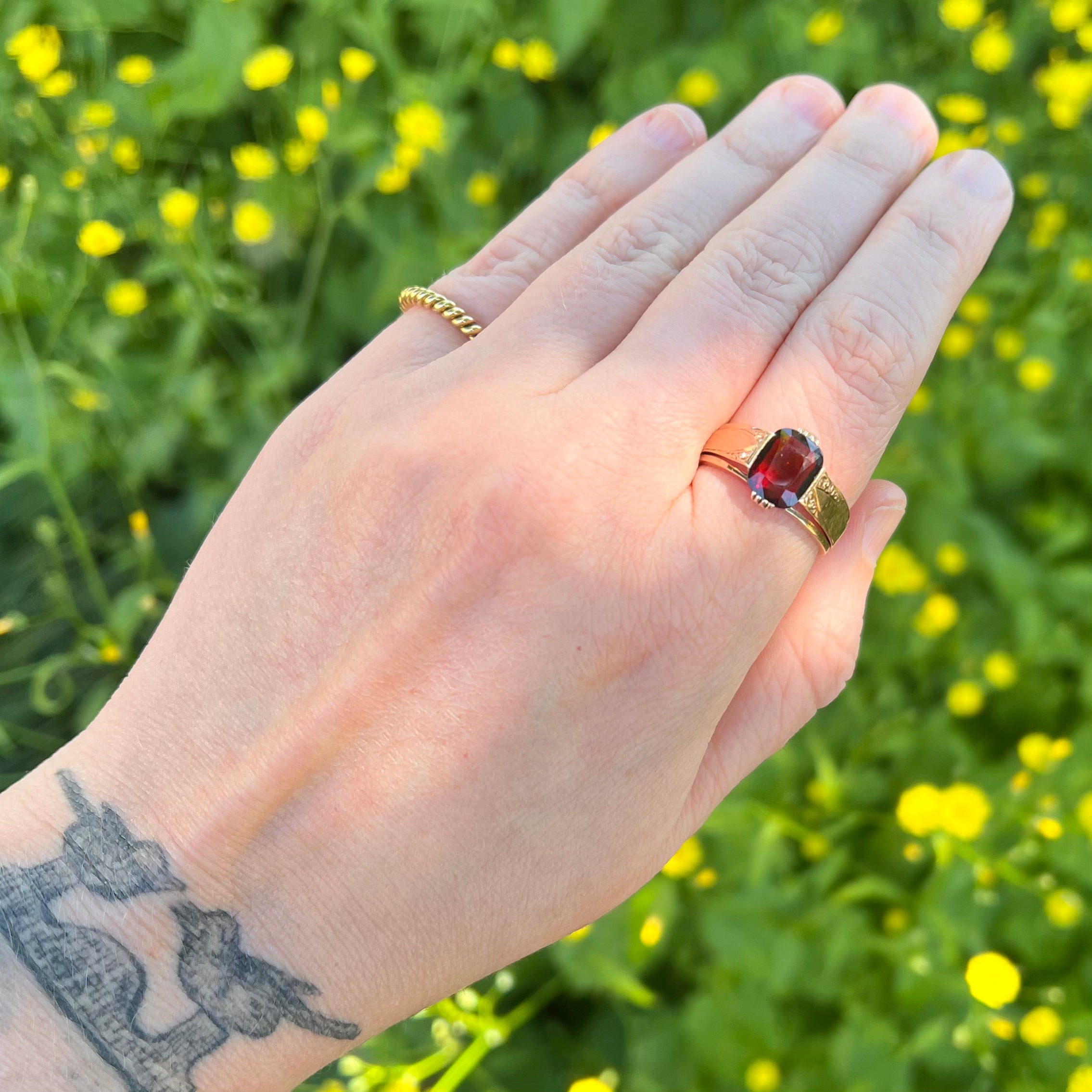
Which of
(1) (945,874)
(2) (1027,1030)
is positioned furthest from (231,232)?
(2) (1027,1030)

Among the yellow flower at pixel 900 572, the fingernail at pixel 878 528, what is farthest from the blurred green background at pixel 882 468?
the fingernail at pixel 878 528

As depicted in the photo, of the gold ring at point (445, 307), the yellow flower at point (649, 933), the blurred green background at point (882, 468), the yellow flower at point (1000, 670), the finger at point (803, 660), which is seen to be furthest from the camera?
the yellow flower at point (1000, 670)

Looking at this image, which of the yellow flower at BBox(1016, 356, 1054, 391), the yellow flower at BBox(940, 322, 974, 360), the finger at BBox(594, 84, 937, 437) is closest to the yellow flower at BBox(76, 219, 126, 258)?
the finger at BBox(594, 84, 937, 437)

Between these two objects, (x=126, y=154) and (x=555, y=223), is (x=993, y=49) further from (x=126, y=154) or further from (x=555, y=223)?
(x=126, y=154)

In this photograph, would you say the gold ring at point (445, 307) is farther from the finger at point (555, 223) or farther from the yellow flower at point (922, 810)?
the yellow flower at point (922, 810)

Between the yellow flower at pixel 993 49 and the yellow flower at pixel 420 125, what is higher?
the yellow flower at pixel 420 125

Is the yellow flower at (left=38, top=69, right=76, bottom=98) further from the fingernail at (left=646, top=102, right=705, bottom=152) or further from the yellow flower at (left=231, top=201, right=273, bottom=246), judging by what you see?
the fingernail at (left=646, top=102, right=705, bottom=152)
